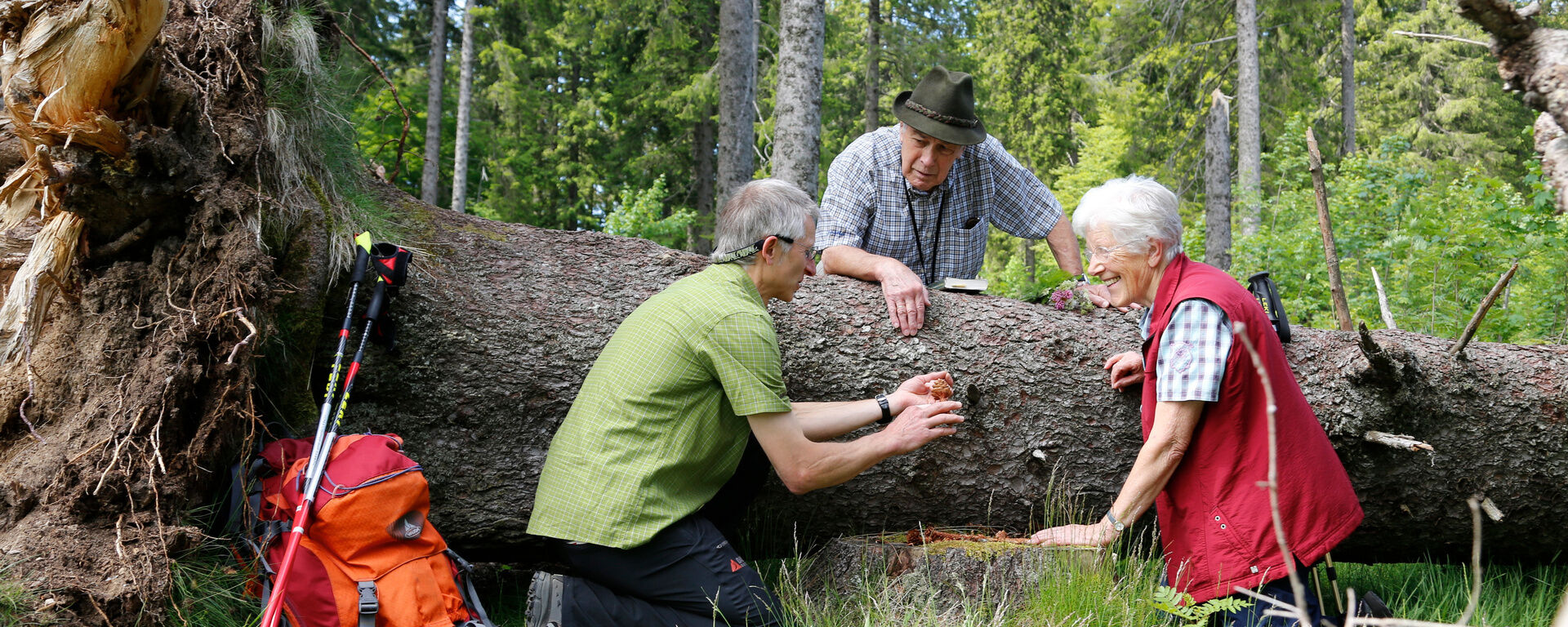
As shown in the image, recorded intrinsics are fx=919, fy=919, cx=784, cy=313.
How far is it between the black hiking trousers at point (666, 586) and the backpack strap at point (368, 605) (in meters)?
0.60

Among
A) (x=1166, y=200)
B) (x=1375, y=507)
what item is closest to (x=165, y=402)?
(x=1166, y=200)

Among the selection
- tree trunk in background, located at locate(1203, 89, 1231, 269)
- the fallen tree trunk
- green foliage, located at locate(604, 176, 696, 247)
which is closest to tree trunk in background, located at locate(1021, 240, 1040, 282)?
tree trunk in background, located at locate(1203, 89, 1231, 269)

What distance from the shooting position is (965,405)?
374 cm

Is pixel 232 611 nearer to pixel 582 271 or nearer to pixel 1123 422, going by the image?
pixel 582 271

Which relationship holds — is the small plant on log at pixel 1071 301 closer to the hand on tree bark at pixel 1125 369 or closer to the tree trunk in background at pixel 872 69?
the hand on tree bark at pixel 1125 369

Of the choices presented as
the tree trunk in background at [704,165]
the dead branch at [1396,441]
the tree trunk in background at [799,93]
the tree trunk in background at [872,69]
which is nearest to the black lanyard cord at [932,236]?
the dead branch at [1396,441]

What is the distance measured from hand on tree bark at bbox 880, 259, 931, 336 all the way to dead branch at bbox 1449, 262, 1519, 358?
1.89 meters

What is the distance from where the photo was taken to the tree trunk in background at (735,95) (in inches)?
443

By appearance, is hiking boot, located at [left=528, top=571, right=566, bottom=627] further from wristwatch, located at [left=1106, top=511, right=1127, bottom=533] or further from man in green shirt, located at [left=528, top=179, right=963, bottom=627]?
wristwatch, located at [left=1106, top=511, right=1127, bottom=533]

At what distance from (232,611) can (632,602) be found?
1257 mm

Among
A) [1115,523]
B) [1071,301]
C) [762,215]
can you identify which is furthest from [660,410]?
[1071,301]

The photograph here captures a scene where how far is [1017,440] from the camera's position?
3748mm

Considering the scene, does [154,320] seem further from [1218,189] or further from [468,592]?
[1218,189]

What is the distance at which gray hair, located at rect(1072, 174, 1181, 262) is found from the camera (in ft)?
10.3
